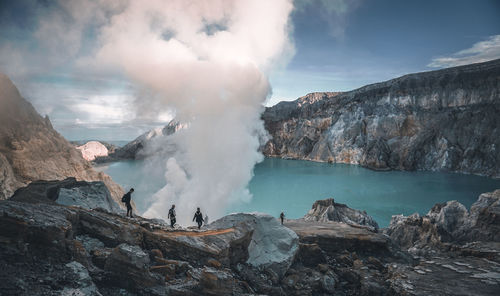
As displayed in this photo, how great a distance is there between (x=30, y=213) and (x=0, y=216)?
64 cm

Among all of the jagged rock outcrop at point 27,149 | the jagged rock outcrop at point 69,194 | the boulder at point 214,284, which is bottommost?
the boulder at point 214,284

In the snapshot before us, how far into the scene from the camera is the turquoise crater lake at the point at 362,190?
→ 40.0 metres

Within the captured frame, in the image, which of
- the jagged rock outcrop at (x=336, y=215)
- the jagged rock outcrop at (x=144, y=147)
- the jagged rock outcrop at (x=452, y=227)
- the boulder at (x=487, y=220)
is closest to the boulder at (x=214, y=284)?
the jagged rock outcrop at (x=452, y=227)

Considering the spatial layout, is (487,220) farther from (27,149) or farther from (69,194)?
(27,149)

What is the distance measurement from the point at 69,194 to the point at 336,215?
21818 millimetres

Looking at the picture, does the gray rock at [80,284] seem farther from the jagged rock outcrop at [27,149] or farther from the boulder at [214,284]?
the jagged rock outcrop at [27,149]

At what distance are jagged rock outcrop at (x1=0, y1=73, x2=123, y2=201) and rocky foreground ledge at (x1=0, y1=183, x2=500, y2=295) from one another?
804 cm

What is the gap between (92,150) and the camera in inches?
4481

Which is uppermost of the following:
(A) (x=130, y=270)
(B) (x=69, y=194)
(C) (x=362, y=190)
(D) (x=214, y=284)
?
(B) (x=69, y=194)

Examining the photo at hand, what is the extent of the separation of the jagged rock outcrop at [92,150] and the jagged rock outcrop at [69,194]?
109684 millimetres

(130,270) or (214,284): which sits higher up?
(130,270)

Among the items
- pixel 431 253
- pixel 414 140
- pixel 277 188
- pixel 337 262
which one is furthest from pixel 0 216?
pixel 414 140

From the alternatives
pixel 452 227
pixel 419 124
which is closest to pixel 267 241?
pixel 452 227

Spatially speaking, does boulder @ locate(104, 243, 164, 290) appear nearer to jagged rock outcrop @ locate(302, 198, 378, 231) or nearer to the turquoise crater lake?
jagged rock outcrop @ locate(302, 198, 378, 231)
